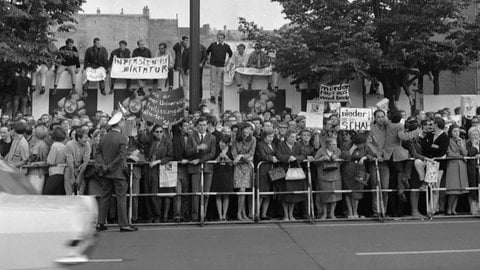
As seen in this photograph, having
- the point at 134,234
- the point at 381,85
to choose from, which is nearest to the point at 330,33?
the point at 381,85

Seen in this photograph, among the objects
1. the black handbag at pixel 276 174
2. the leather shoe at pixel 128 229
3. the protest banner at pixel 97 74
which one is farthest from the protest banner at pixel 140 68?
the leather shoe at pixel 128 229

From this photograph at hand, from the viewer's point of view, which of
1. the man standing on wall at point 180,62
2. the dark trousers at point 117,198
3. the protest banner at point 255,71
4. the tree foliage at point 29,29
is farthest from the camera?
the protest banner at point 255,71

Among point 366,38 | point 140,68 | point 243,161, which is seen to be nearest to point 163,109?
point 243,161

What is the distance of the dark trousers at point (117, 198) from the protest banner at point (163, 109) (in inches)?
85.0

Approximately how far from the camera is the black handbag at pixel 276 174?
36.9ft

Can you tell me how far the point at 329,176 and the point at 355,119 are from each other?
5.64ft

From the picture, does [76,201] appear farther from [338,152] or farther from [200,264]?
[338,152]

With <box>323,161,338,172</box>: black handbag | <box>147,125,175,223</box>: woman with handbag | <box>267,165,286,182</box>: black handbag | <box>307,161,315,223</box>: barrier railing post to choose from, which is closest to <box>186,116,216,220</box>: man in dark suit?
<box>147,125,175,223</box>: woman with handbag

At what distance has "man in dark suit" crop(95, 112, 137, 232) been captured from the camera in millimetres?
10078

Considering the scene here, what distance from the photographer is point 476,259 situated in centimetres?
764

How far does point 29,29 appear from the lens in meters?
15.8

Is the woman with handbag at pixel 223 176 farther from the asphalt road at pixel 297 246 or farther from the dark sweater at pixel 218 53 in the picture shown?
the dark sweater at pixel 218 53

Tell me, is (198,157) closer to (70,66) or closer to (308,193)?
(308,193)

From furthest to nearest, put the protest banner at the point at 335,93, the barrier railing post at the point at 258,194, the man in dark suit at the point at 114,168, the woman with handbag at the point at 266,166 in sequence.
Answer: the protest banner at the point at 335,93
the woman with handbag at the point at 266,166
the barrier railing post at the point at 258,194
the man in dark suit at the point at 114,168
